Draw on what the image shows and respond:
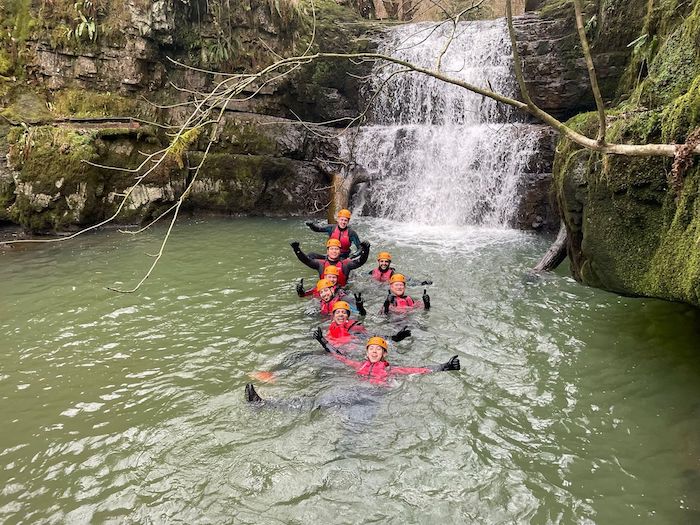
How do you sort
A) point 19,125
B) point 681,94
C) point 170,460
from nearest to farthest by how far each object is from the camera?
1. point 170,460
2. point 681,94
3. point 19,125

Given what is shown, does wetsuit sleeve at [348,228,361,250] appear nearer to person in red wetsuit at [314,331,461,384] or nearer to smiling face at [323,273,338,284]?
smiling face at [323,273,338,284]

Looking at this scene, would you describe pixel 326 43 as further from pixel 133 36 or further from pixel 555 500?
pixel 555 500

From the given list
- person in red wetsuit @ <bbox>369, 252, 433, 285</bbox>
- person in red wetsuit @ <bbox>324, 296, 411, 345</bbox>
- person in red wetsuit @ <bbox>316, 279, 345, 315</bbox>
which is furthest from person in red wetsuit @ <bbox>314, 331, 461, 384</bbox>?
person in red wetsuit @ <bbox>369, 252, 433, 285</bbox>

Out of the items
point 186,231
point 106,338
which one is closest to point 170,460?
point 106,338

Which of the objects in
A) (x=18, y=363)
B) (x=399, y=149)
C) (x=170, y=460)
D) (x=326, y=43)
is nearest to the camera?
(x=170, y=460)

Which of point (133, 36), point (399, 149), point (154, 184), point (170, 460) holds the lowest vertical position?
point (170, 460)

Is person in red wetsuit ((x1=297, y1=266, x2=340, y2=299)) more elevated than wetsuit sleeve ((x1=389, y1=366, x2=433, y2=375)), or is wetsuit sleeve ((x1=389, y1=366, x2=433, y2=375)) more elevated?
person in red wetsuit ((x1=297, y1=266, x2=340, y2=299))

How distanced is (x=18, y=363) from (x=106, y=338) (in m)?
1.09

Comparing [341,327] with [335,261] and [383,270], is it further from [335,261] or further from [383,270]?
[383,270]

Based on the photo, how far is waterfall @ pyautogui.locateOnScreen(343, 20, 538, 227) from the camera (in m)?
14.1

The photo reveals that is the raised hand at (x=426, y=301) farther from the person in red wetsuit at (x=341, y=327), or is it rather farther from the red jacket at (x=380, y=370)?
the red jacket at (x=380, y=370)

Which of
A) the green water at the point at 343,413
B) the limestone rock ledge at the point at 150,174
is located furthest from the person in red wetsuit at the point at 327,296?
the limestone rock ledge at the point at 150,174

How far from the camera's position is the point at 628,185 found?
526 cm

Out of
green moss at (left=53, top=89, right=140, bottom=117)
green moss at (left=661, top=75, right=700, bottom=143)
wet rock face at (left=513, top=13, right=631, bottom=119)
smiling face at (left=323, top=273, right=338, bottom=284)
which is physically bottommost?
smiling face at (left=323, top=273, right=338, bottom=284)
